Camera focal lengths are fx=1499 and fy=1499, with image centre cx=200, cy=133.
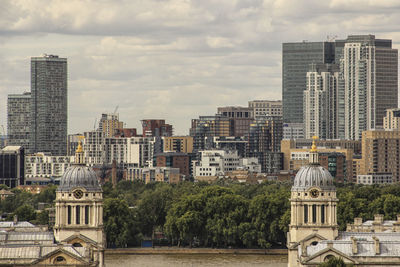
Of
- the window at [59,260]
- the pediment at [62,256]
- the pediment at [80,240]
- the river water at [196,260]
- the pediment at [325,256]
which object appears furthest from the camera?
the river water at [196,260]

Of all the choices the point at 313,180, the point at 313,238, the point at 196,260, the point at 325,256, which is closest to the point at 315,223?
the point at 313,238

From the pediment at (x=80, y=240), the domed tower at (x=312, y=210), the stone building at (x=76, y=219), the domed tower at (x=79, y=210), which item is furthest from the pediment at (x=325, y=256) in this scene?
the pediment at (x=80, y=240)

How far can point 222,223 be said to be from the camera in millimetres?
182375

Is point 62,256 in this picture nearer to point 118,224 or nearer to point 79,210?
point 79,210

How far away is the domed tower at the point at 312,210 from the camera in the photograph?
5012 inches

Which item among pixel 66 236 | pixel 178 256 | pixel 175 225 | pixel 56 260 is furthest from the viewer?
pixel 175 225

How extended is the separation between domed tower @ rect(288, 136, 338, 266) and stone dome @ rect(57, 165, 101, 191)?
17232mm

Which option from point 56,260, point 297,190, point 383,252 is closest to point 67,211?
point 56,260

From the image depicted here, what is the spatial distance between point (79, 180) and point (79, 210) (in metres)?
2.64

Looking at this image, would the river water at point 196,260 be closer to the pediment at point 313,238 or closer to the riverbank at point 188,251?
the riverbank at point 188,251

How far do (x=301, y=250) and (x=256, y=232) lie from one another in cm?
5882

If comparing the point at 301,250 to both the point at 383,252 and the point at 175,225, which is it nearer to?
the point at 383,252

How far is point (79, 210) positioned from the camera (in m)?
129

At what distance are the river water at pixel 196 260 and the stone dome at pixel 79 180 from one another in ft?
90.8
